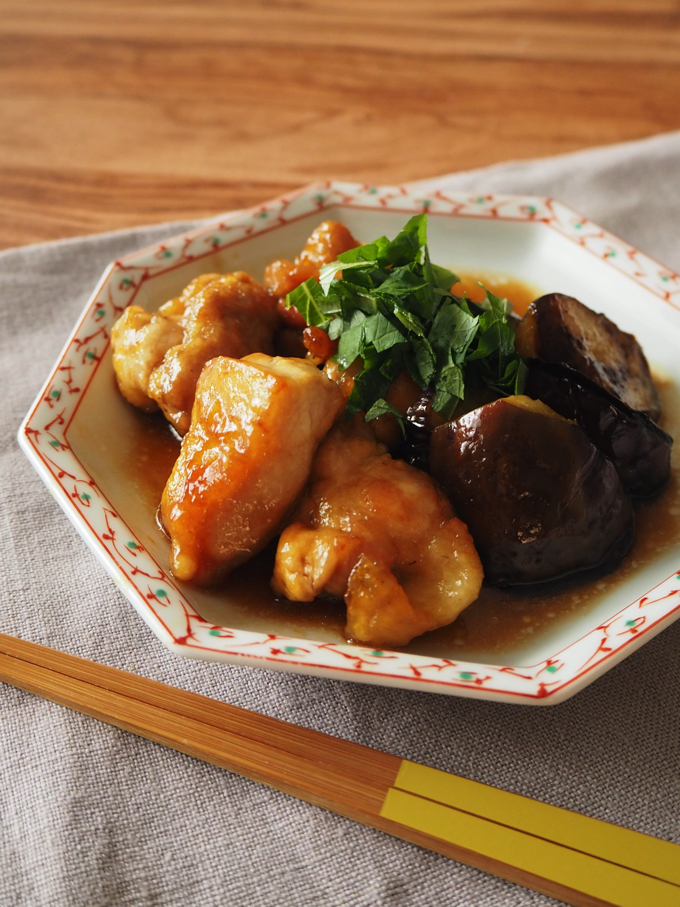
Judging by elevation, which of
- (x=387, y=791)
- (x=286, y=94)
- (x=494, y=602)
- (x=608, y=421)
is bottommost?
(x=387, y=791)

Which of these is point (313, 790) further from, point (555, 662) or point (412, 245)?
point (412, 245)

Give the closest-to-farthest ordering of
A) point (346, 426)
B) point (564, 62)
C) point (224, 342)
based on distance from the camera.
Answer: point (346, 426) < point (224, 342) < point (564, 62)

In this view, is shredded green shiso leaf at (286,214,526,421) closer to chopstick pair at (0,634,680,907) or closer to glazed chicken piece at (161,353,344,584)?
glazed chicken piece at (161,353,344,584)

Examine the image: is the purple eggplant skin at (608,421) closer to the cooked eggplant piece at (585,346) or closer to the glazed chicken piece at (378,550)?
the cooked eggplant piece at (585,346)

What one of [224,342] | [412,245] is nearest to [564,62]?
[412,245]

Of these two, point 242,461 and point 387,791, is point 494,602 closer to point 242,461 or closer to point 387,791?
point 387,791

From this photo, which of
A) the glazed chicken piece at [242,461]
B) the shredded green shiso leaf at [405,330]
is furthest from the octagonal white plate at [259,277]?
the shredded green shiso leaf at [405,330]

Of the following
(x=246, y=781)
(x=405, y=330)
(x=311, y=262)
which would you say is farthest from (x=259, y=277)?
(x=246, y=781)
